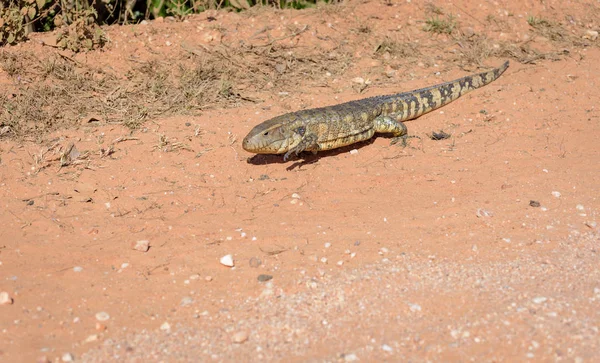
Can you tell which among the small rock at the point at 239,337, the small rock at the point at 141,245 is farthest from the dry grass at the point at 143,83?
the small rock at the point at 239,337

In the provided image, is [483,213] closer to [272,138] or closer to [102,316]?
[272,138]

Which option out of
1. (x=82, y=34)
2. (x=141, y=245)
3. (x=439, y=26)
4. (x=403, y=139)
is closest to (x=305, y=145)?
(x=403, y=139)

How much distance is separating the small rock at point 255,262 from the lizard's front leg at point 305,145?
1.98 metres

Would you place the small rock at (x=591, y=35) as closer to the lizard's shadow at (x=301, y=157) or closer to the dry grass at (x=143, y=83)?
the dry grass at (x=143, y=83)

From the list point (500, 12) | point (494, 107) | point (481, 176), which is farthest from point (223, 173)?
point (500, 12)

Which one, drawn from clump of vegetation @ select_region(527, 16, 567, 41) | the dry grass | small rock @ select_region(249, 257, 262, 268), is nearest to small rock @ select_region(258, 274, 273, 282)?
small rock @ select_region(249, 257, 262, 268)

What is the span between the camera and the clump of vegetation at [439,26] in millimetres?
10508

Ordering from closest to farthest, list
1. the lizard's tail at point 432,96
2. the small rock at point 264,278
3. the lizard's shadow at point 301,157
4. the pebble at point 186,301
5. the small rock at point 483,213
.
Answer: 1. the pebble at point 186,301
2. the small rock at point 264,278
3. the small rock at point 483,213
4. the lizard's shadow at point 301,157
5. the lizard's tail at point 432,96

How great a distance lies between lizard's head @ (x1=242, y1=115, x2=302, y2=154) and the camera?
7.16m

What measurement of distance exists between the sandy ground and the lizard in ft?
0.67

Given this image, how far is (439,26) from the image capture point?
34.5ft

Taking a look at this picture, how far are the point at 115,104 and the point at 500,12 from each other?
263 inches

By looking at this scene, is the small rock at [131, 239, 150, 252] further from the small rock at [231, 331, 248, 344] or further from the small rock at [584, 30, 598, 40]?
the small rock at [584, 30, 598, 40]

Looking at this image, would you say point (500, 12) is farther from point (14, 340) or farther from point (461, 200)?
point (14, 340)
